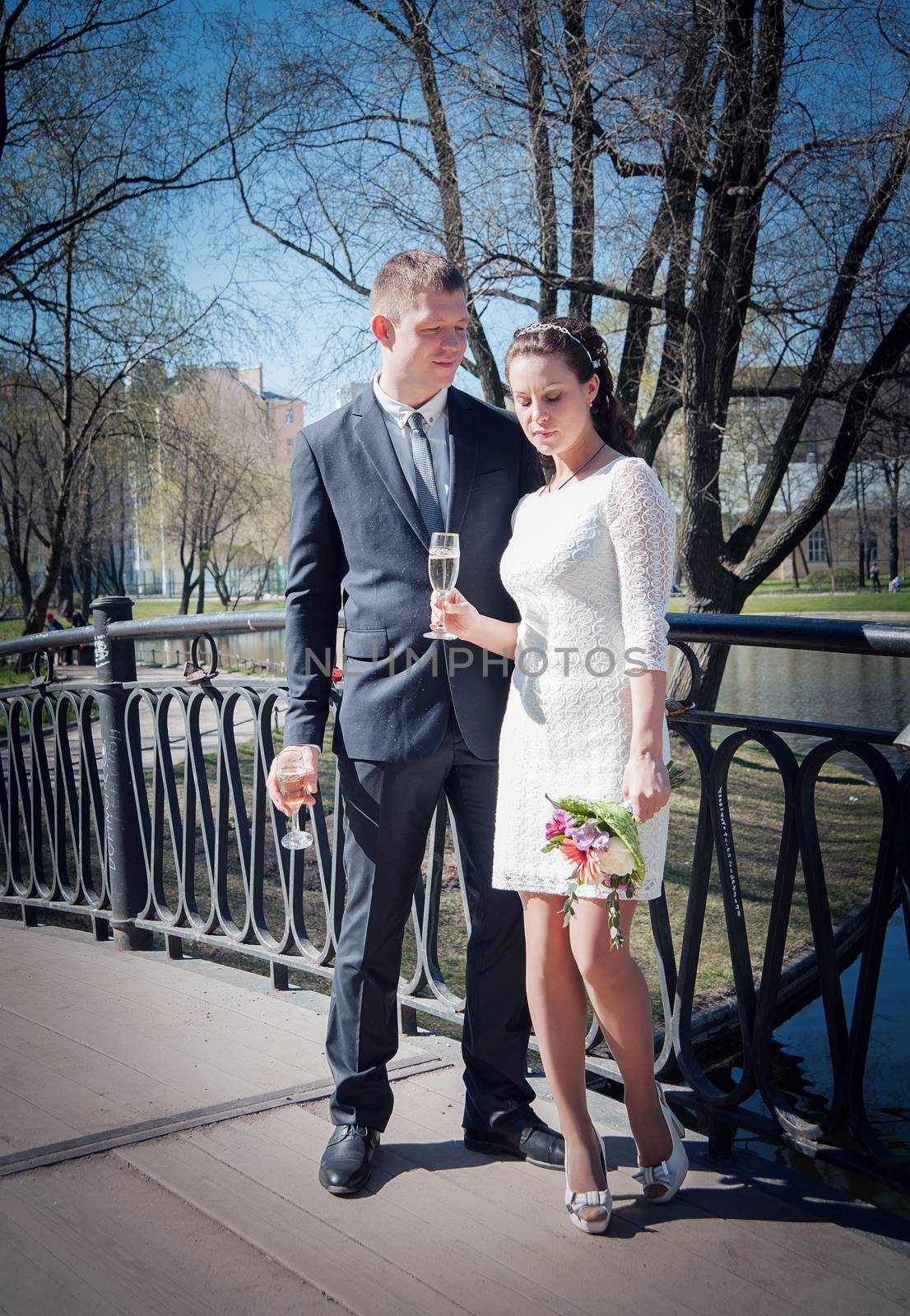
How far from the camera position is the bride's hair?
220cm

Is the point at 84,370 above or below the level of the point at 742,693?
above

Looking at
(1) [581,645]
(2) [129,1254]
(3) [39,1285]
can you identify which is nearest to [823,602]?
(1) [581,645]

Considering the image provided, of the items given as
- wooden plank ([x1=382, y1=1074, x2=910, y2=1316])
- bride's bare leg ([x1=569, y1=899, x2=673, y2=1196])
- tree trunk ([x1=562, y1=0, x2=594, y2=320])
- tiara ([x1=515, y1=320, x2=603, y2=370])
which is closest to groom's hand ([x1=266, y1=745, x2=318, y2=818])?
bride's bare leg ([x1=569, y1=899, x2=673, y2=1196])

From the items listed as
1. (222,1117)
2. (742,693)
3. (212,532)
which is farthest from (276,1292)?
(212,532)

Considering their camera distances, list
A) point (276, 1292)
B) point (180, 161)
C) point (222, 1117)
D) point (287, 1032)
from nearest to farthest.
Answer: point (276, 1292) < point (222, 1117) < point (287, 1032) < point (180, 161)

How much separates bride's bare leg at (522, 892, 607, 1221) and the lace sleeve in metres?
0.61

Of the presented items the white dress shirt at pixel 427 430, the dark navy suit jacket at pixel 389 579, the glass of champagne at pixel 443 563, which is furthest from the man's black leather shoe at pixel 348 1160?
the white dress shirt at pixel 427 430

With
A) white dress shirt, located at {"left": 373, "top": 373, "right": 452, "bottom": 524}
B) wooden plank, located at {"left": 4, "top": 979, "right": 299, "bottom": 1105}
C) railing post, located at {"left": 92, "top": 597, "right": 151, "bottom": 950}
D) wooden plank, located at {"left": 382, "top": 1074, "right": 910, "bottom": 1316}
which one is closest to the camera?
wooden plank, located at {"left": 382, "top": 1074, "right": 910, "bottom": 1316}

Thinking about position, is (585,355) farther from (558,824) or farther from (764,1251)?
(764,1251)

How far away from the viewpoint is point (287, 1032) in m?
3.25

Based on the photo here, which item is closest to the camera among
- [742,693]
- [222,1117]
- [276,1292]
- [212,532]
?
[276,1292]

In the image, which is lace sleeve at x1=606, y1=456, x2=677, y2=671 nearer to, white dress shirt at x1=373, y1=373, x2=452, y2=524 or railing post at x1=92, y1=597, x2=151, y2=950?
white dress shirt at x1=373, y1=373, x2=452, y2=524

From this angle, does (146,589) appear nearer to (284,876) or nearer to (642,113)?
(642,113)

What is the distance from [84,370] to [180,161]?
299cm
